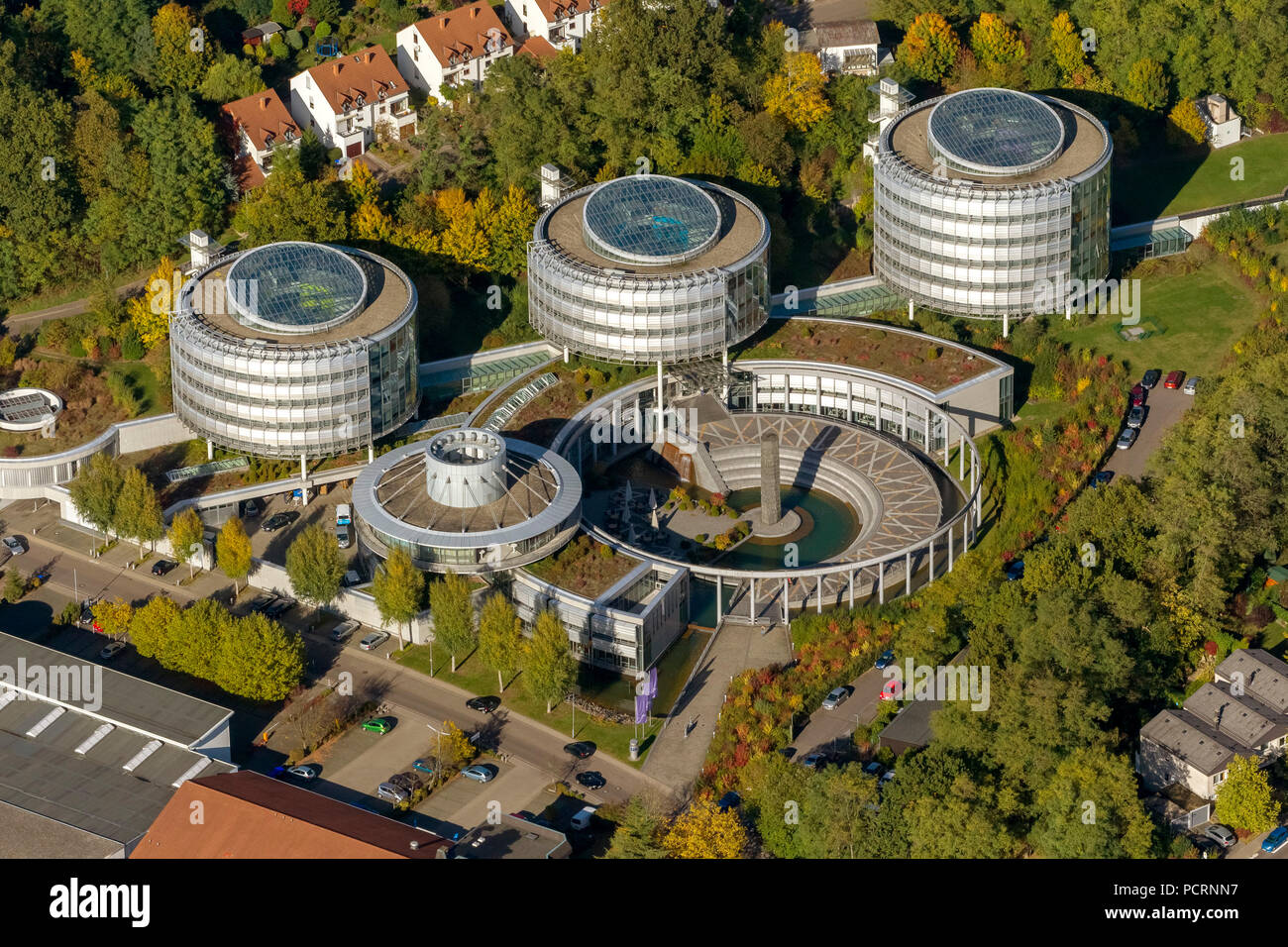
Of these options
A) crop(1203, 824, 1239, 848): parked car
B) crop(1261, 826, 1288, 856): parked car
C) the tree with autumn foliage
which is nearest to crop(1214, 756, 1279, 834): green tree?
crop(1261, 826, 1288, 856): parked car

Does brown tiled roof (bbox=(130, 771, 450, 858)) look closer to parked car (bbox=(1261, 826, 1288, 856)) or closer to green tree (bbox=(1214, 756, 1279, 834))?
green tree (bbox=(1214, 756, 1279, 834))

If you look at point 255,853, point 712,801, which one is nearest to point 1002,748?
point 712,801

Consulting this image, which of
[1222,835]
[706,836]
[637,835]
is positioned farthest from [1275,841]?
[637,835]

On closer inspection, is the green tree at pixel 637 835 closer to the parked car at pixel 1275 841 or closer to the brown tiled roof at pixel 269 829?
the brown tiled roof at pixel 269 829

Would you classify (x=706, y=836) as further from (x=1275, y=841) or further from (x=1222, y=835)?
(x=1275, y=841)

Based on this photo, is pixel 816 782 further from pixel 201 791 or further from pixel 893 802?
pixel 201 791
